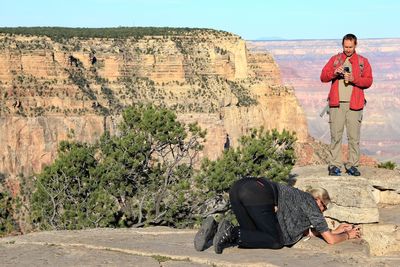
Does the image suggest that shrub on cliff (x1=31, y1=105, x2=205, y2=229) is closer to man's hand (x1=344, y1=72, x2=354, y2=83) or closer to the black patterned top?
man's hand (x1=344, y1=72, x2=354, y2=83)

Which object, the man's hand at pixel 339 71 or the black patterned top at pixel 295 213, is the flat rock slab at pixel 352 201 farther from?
the black patterned top at pixel 295 213

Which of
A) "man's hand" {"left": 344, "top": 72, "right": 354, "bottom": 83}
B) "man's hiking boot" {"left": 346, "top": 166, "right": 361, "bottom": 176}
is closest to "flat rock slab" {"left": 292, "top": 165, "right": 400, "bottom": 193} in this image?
"man's hiking boot" {"left": 346, "top": 166, "right": 361, "bottom": 176}

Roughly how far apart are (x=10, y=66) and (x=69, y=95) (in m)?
6.60

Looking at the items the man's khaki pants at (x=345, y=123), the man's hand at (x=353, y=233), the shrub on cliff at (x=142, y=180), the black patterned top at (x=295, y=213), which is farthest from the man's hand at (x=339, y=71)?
the shrub on cliff at (x=142, y=180)

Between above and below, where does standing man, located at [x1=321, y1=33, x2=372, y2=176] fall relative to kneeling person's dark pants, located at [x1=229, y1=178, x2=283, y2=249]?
above

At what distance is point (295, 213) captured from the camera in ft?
39.2

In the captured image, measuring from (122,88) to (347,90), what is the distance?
74652mm

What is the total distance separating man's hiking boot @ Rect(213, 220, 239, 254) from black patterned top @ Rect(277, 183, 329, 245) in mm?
761

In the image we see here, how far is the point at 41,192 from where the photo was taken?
2550cm

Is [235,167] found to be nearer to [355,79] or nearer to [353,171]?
[353,171]

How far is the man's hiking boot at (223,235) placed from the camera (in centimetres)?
1211

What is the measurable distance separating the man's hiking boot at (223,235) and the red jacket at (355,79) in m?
3.89

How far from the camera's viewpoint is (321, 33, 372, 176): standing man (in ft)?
47.8

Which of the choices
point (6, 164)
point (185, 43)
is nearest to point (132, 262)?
point (6, 164)
